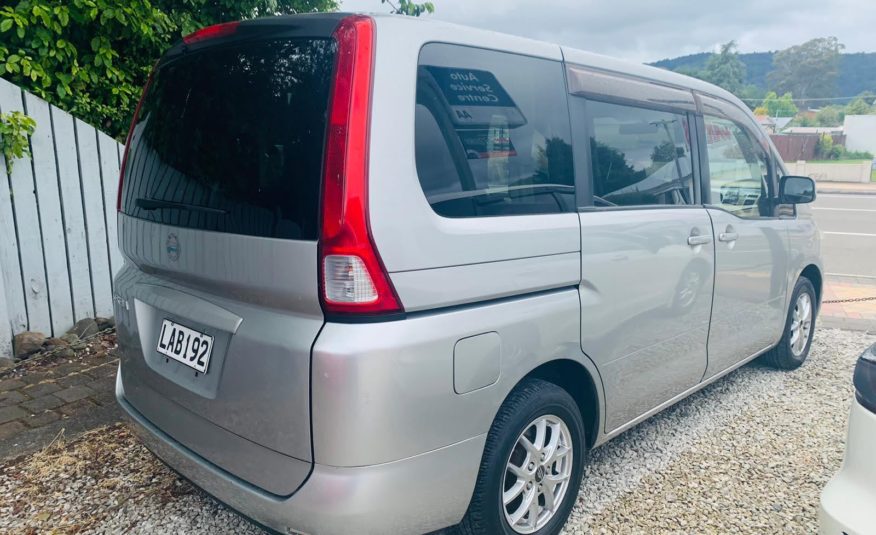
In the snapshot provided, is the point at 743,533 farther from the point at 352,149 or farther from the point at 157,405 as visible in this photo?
the point at 157,405

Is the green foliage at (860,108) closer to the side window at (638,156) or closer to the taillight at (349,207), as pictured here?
the side window at (638,156)

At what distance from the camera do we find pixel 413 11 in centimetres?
614

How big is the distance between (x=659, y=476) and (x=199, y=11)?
205 inches

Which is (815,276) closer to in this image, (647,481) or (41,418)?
(647,481)

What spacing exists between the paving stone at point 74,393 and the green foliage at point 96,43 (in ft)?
7.11

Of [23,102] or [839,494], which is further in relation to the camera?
[23,102]

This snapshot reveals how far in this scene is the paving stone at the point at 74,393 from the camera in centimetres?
370

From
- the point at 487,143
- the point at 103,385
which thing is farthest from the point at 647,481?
the point at 103,385

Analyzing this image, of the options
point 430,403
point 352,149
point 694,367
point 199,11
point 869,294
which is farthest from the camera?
point 869,294

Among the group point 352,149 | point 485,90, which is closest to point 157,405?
point 352,149

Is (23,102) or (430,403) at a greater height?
(23,102)

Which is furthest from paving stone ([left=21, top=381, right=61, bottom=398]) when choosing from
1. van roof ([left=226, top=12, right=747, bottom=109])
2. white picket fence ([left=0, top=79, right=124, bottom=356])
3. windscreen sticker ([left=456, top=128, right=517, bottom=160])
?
windscreen sticker ([left=456, top=128, right=517, bottom=160])

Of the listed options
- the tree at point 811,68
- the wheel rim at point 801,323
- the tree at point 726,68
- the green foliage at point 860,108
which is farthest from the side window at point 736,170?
the tree at point 811,68

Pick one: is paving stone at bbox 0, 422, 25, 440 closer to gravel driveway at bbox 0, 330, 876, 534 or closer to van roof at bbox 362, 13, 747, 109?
gravel driveway at bbox 0, 330, 876, 534
